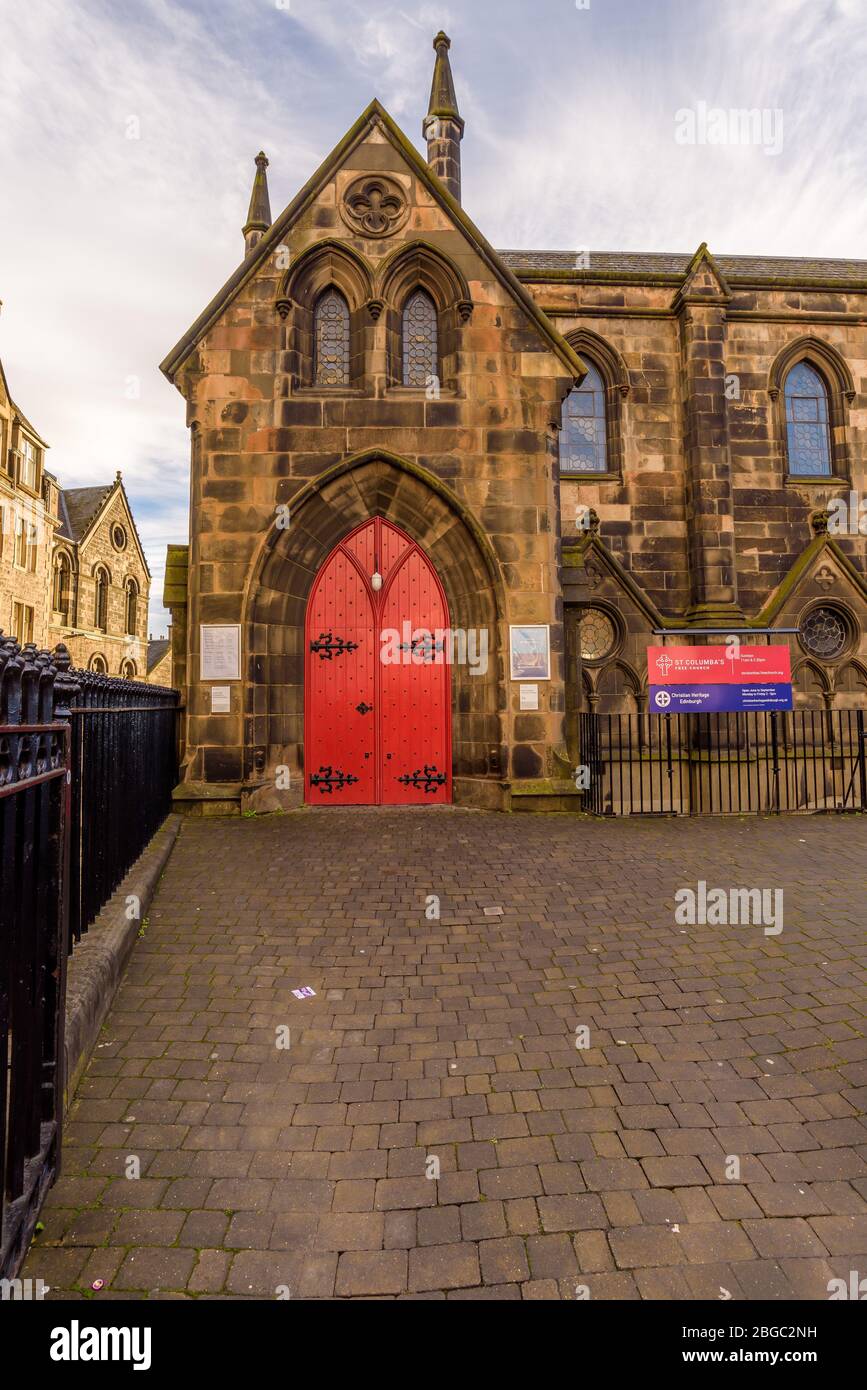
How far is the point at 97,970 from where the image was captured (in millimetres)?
3016

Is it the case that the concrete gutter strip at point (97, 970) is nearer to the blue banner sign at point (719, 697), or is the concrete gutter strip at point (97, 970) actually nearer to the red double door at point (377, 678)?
the red double door at point (377, 678)

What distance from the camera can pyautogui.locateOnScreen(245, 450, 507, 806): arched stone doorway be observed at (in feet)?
27.6

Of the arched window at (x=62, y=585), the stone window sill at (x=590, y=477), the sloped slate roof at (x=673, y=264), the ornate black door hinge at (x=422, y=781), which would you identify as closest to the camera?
the ornate black door hinge at (x=422, y=781)

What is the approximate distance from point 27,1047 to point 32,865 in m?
0.54

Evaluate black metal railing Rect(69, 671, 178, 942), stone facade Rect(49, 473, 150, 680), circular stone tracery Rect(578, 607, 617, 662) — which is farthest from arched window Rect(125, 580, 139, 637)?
black metal railing Rect(69, 671, 178, 942)

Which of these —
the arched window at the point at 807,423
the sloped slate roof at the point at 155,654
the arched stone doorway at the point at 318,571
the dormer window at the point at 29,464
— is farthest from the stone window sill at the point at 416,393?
the sloped slate roof at the point at 155,654

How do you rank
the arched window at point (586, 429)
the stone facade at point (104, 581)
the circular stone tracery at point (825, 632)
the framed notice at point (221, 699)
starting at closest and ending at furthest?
the framed notice at point (221, 699) → the circular stone tracery at point (825, 632) → the arched window at point (586, 429) → the stone facade at point (104, 581)

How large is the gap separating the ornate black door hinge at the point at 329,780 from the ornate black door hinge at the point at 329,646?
1.53 m

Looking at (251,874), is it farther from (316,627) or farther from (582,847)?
(316,627)

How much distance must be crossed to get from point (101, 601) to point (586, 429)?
101 ft

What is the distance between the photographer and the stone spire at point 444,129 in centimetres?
1150

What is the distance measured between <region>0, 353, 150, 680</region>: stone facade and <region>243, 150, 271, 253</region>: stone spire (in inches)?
644

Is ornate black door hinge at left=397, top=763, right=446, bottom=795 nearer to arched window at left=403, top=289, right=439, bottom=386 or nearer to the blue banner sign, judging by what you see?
the blue banner sign

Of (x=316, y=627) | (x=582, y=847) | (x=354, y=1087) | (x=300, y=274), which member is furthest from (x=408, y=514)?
(x=354, y=1087)
